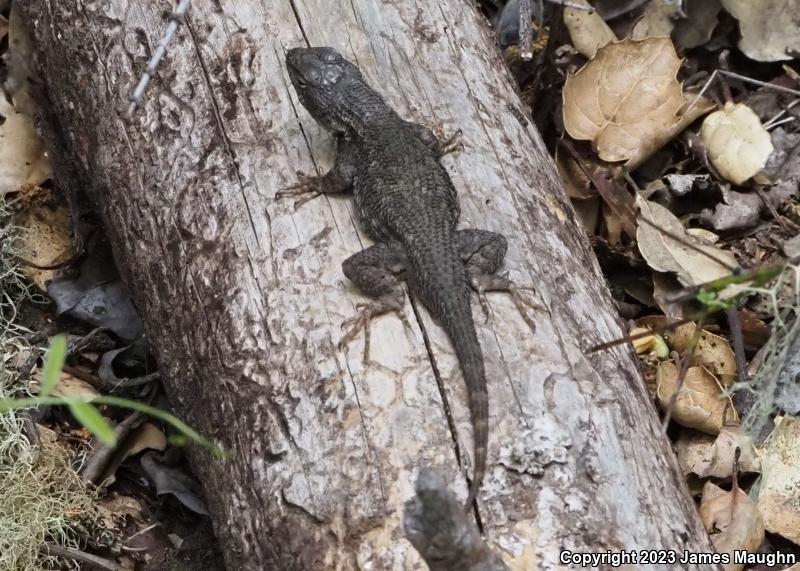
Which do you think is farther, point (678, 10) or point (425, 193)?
point (678, 10)

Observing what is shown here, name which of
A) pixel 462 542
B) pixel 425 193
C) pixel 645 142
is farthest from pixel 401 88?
pixel 462 542

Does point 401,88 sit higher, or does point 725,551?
point 401,88

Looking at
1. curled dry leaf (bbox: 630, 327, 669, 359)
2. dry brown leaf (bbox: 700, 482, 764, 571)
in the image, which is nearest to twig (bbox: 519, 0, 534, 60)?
curled dry leaf (bbox: 630, 327, 669, 359)

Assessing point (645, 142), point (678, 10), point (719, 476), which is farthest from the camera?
point (678, 10)

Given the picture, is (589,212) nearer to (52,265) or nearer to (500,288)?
(500,288)

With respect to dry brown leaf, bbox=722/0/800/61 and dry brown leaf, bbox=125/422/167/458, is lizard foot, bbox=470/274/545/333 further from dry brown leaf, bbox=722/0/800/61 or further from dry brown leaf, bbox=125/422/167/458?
dry brown leaf, bbox=722/0/800/61

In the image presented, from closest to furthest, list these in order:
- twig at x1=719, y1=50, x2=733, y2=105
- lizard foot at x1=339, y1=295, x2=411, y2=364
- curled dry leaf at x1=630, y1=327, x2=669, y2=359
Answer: lizard foot at x1=339, y1=295, x2=411, y2=364 < curled dry leaf at x1=630, y1=327, x2=669, y2=359 < twig at x1=719, y1=50, x2=733, y2=105

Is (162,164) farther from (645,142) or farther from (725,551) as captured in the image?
(725,551)

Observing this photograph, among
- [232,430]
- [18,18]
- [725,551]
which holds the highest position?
[18,18]
